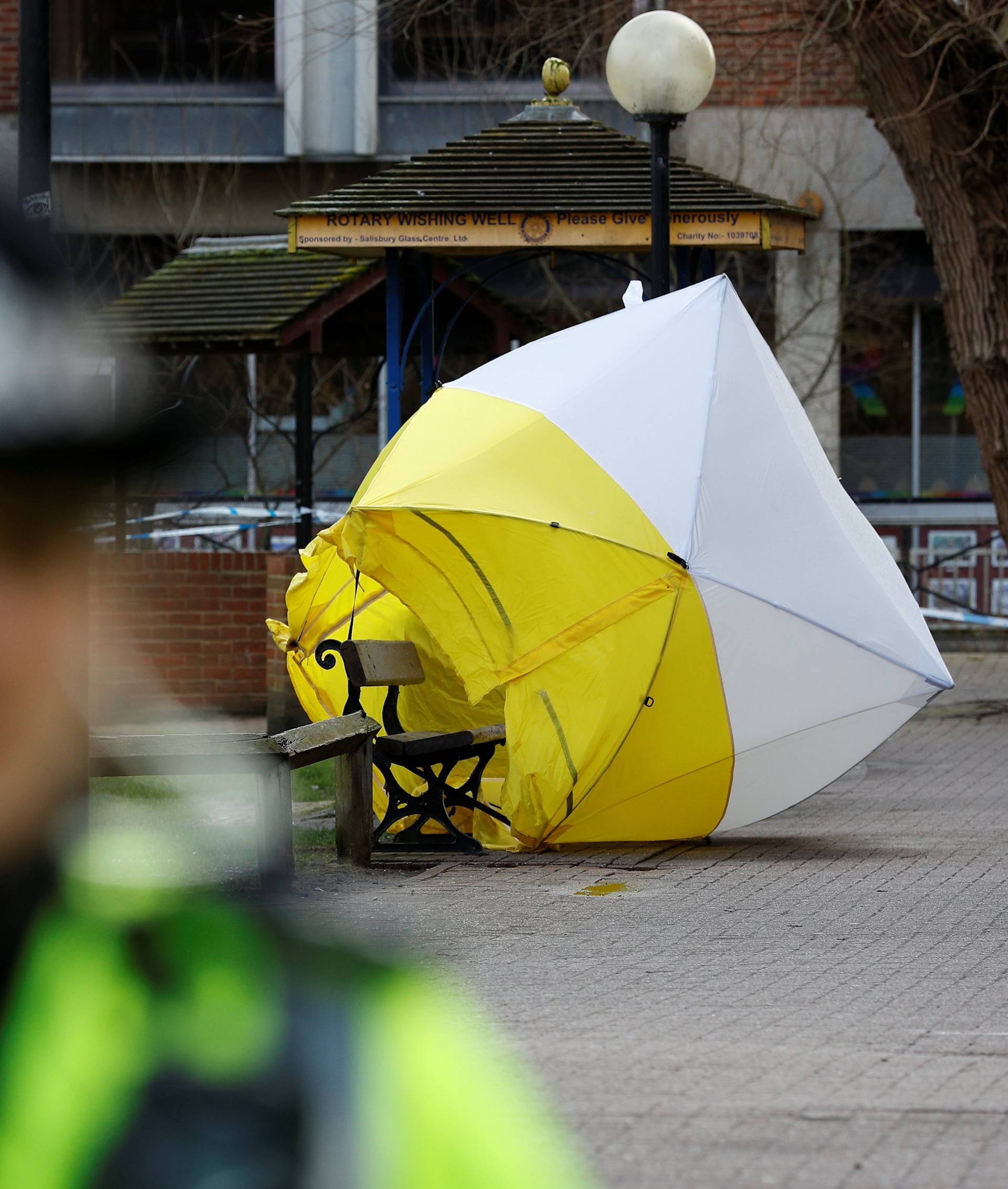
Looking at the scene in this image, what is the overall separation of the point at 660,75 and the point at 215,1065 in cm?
891

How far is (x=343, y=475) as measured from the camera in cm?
2078

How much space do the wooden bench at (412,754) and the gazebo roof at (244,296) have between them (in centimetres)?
383

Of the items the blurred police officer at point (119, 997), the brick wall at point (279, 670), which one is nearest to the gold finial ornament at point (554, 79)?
the brick wall at point (279, 670)

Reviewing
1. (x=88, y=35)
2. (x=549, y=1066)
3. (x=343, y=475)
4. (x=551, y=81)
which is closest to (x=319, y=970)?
(x=549, y=1066)

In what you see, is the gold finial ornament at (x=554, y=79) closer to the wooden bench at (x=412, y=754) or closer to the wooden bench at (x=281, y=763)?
the wooden bench at (x=412, y=754)

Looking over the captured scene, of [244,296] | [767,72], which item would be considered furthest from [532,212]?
[767,72]

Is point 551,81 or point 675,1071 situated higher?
point 551,81

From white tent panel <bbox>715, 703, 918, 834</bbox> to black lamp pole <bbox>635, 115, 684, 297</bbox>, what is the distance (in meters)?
2.80

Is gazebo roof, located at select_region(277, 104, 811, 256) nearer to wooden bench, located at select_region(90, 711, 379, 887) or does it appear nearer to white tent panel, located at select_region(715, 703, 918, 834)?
wooden bench, located at select_region(90, 711, 379, 887)

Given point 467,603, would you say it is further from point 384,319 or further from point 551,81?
point 384,319

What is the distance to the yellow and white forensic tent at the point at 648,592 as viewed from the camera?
7531mm

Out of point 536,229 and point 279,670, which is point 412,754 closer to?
point 536,229

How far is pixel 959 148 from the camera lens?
12633mm

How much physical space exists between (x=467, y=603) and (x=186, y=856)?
6482 mm
